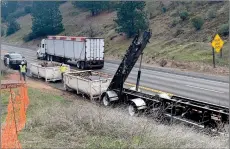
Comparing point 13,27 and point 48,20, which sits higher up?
point 48,20

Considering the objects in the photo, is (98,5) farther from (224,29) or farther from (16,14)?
(16,14)

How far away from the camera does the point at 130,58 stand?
14914mm

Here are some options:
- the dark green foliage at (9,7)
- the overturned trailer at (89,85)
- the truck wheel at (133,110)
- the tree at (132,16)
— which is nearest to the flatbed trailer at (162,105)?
the truck wheel at (133,110)

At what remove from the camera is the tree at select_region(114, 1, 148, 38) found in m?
47.3

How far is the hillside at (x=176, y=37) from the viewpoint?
33750 millimetres

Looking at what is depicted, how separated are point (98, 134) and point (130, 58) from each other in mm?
6136

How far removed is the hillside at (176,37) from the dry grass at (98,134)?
21525mm

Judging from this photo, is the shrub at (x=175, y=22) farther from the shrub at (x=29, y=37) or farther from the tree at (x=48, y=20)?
the shrub at (x=29, y=37)

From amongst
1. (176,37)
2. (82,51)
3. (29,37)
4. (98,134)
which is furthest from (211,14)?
(29,37)

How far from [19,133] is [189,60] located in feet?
86.6

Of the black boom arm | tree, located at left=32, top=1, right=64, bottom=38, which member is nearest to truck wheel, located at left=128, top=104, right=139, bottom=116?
the black boom arm

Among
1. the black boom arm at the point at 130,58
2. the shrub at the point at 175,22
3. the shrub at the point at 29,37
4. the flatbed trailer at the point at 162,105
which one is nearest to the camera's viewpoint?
the flatbed trailer at the point at 162,105

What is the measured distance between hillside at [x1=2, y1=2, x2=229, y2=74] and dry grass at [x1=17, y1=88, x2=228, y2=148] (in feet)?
70.6

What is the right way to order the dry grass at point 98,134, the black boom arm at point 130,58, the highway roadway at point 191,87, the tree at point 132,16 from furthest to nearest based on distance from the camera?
the tree at point 132,16 < the highway roadway at point 191,87 < the black boom arm at point 130,58 < the dry grass at point 98,134
